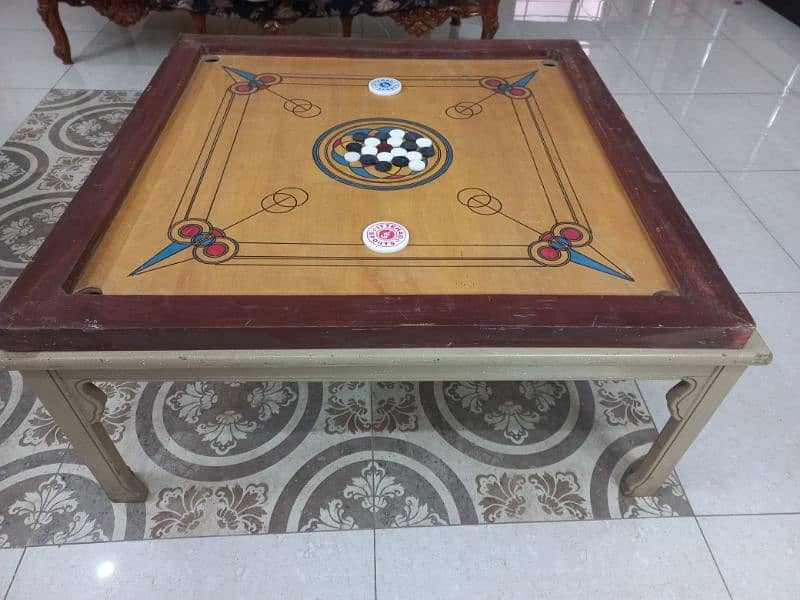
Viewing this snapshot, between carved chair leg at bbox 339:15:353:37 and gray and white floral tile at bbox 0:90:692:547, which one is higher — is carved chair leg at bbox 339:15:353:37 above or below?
above

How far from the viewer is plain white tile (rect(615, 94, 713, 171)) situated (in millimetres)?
2182

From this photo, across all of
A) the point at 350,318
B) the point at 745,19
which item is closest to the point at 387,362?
the point at 350,318

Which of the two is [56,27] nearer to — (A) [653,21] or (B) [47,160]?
(B) [47,160]

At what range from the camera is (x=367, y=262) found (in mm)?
987

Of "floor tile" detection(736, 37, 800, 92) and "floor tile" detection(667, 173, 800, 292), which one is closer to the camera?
"floor tile" detection(667, 173, 800, 292)

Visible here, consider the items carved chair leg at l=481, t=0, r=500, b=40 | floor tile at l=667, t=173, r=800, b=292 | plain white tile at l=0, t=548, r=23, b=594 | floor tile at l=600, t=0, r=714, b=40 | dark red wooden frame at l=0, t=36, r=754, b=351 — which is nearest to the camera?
dark red wooden frame at l=0, t=36, r=754, b=351

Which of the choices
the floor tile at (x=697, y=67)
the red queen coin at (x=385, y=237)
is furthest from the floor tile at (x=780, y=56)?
the red queen coin at (x=385, y=237)

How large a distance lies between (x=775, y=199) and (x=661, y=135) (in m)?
0.50

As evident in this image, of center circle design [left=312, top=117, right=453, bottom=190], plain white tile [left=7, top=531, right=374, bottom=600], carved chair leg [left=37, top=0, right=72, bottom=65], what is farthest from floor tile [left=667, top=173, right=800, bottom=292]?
carved chair leg [left=37, top=0, right=72, bottom=65]

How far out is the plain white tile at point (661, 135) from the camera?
2.18 meters

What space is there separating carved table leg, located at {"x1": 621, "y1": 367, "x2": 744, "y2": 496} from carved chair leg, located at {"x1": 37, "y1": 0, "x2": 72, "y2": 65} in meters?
2.82

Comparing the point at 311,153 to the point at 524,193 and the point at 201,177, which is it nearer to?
the point at 201,177

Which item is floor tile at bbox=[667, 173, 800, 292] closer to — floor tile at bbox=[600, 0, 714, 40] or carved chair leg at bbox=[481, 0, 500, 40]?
carved chair leg at bbox=[481, 0, 500, 40]

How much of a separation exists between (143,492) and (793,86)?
319 centimetres
